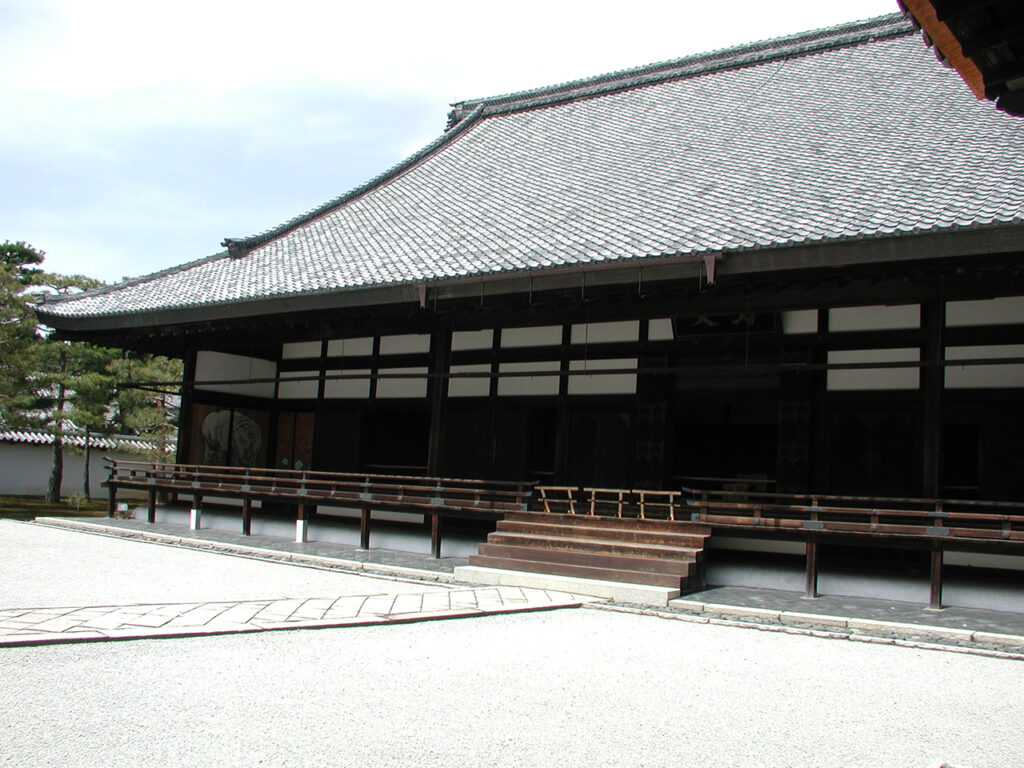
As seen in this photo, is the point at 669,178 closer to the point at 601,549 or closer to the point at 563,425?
the point at 563,425

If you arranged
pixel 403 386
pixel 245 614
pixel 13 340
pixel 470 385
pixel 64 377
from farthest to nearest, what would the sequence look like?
1. pixel 64 377
2. pixel 13 340
3. pixel 403 386
4. pixel 470 385
5. pixel 245 614

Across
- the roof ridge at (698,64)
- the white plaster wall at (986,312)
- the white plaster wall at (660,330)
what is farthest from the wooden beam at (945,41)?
the roof ridge at (698,64)

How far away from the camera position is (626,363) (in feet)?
38.0

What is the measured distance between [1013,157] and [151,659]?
972 centimetres

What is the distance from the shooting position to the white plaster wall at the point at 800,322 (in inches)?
404

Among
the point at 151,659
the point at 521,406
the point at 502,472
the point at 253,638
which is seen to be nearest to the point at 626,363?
the point at 521,406

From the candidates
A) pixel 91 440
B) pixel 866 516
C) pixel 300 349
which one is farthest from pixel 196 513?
pixel 91 440

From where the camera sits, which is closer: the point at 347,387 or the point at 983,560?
the point at 983,560

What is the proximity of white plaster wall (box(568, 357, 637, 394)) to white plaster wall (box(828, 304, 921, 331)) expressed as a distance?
270 cm

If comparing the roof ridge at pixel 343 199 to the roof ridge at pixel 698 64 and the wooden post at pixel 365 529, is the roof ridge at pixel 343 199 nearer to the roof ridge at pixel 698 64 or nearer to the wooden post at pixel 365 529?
the roof ridge at pixel 698 64

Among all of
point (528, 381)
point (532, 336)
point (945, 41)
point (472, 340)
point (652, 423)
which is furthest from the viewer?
point (472, 340)

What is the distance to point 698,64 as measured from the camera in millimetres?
16516

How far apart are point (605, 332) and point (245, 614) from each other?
6.64m

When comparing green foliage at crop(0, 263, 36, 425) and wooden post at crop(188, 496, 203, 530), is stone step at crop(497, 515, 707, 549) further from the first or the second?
green foliage at crop(0, 263, 36, 425)
